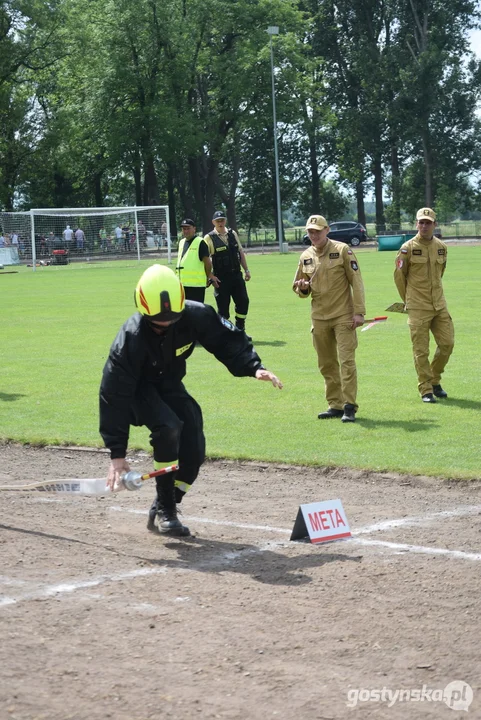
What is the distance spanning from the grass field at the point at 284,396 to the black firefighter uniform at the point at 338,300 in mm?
621

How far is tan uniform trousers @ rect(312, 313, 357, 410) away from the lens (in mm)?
10773

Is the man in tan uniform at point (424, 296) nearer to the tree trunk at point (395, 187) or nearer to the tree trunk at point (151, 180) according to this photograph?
the tree trunk at point (151, 180)

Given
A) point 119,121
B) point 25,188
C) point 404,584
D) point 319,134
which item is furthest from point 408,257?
point 319,134

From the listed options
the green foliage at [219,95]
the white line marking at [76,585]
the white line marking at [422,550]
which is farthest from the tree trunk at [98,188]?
the white line marking at [76,585]

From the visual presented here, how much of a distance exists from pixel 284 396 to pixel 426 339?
1.94 m

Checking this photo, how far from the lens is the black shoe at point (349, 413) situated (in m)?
10.9

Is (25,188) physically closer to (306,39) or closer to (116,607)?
(306,39)

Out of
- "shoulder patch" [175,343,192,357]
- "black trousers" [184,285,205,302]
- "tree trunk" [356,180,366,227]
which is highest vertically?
"tree trunk" [356,180,366,227]

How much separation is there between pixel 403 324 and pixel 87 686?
16.0 meters

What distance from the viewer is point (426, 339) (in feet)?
38.7

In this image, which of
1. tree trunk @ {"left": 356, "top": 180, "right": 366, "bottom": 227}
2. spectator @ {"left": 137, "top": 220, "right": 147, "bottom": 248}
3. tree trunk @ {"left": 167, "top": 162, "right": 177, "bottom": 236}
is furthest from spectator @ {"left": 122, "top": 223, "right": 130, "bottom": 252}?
tree trunk @ {"left": 356, "top": 180, "right": 366, "bottom": 227}

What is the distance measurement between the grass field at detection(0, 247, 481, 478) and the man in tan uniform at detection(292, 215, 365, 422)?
529 millimetres

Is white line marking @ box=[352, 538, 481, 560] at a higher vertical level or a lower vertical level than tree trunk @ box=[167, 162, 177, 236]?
lower

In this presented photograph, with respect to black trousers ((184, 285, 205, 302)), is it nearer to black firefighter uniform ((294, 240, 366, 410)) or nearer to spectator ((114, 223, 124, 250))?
black firefighter uniform ((294, 240, 366, 410))
